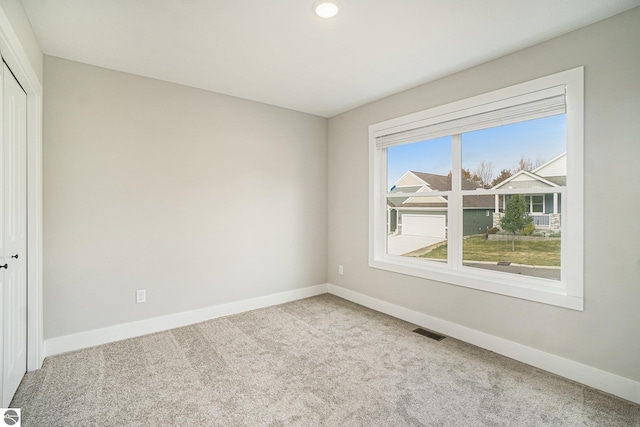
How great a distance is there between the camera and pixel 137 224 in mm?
3021

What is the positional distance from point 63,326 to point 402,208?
3.53 meters

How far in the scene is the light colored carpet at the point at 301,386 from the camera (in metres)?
1.87

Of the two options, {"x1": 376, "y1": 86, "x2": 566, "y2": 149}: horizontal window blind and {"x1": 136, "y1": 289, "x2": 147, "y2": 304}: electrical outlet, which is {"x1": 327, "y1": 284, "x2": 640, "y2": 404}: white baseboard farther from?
{"x1": 136, "y1": 289, "x2": 147, "y2": 304}: electrical outlet

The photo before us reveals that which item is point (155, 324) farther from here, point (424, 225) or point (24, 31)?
point (424, 225)

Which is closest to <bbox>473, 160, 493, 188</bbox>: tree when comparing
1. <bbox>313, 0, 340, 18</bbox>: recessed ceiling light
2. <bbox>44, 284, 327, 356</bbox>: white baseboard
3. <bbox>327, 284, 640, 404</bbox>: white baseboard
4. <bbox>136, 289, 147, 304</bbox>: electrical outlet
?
<bbox>327, 284, 640, 404</bbox>: white baseboard

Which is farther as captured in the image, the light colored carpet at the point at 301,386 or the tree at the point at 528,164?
the tree at the point at 528,164

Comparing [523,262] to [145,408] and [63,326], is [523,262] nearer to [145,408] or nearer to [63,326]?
[145,408]

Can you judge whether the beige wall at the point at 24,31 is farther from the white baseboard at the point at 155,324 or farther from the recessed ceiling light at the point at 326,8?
the white baseboard at the point at 155,324

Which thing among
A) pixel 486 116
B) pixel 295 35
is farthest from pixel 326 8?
pixel 486 116

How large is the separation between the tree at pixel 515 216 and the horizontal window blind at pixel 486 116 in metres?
0.68

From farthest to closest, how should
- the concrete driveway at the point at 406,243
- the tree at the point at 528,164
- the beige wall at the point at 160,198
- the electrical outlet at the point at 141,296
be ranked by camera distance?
the concrete driveway at the point at 406,243 → the electrical outlet at the point at 141,296 → the beige wall at the point at 160,198 → the tree at the point at 528,164

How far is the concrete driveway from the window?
0.01 m

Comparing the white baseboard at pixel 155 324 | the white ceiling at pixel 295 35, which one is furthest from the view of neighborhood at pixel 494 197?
the white baseboard at pixel 155 324

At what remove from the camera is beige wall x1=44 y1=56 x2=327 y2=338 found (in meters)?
2.69
